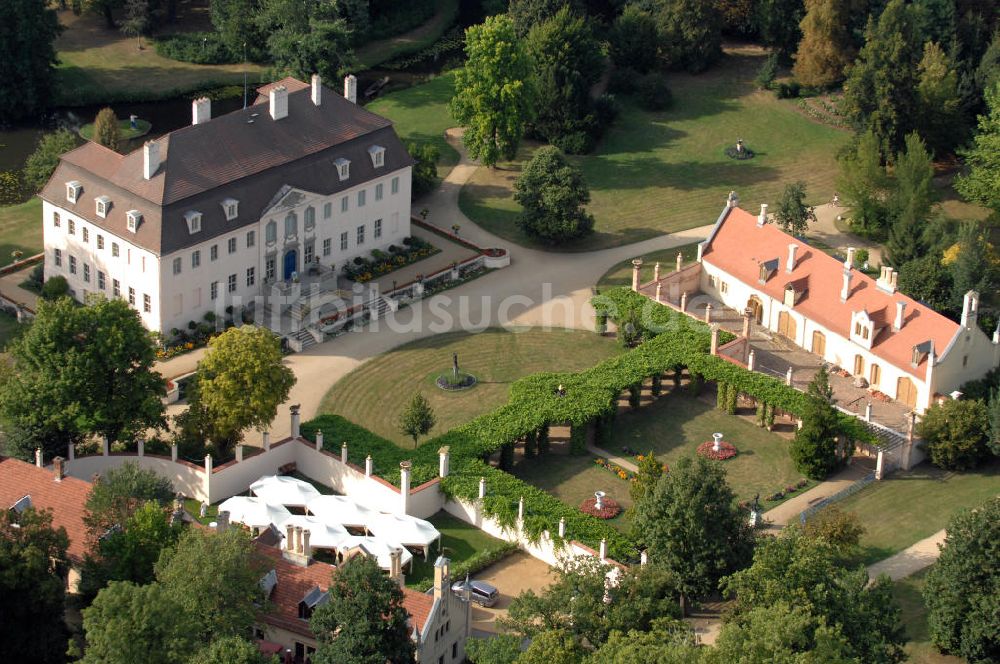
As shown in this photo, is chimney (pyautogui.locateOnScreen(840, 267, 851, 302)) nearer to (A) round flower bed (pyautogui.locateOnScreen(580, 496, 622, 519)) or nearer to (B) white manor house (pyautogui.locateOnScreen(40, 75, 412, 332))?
(A) round flower bed (pyautogui.locateOnScreen(580, 496, 622, 519))

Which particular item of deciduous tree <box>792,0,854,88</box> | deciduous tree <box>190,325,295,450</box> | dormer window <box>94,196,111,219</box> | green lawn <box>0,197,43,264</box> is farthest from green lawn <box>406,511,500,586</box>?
deciduous tree <box>792,0,854,88</box>

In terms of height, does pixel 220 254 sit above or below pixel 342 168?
below

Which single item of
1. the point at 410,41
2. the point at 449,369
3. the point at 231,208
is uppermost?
the point at 231,208

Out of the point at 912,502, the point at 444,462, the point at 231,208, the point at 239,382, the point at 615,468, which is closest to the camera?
the point at 444,462

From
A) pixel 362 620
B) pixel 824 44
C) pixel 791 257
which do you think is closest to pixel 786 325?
pixel 791 257

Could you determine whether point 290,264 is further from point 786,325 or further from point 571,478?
point 786,325

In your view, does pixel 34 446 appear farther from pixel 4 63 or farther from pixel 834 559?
pixel 4 63
